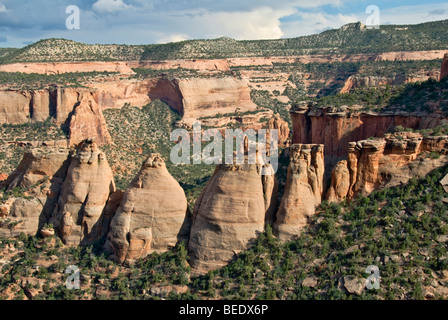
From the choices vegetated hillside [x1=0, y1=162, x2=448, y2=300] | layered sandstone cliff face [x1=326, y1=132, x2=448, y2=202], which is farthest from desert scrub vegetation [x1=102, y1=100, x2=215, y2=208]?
layered sandstone cliff face [x1=326, y1=132, x2=448, y2=202]

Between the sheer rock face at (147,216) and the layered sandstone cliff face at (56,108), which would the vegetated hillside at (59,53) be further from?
the sheer rock face at (147,216)

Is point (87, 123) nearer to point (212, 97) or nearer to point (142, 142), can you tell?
point (142, 142)

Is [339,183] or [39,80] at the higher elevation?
[39,80]

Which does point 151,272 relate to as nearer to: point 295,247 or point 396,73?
point 295,247

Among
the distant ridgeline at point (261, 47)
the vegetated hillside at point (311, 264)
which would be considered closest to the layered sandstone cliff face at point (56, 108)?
the distant ridgeline at point (261, 47)

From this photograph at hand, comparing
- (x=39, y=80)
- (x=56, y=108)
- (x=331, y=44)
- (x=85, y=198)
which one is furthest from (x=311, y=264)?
(x=331, y=44)

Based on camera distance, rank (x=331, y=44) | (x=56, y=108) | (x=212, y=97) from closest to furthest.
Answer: (x=56, y=108) < (x=212, y=97) < (x=331, y=44)

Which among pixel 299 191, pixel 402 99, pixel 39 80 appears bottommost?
pixel 299 191
